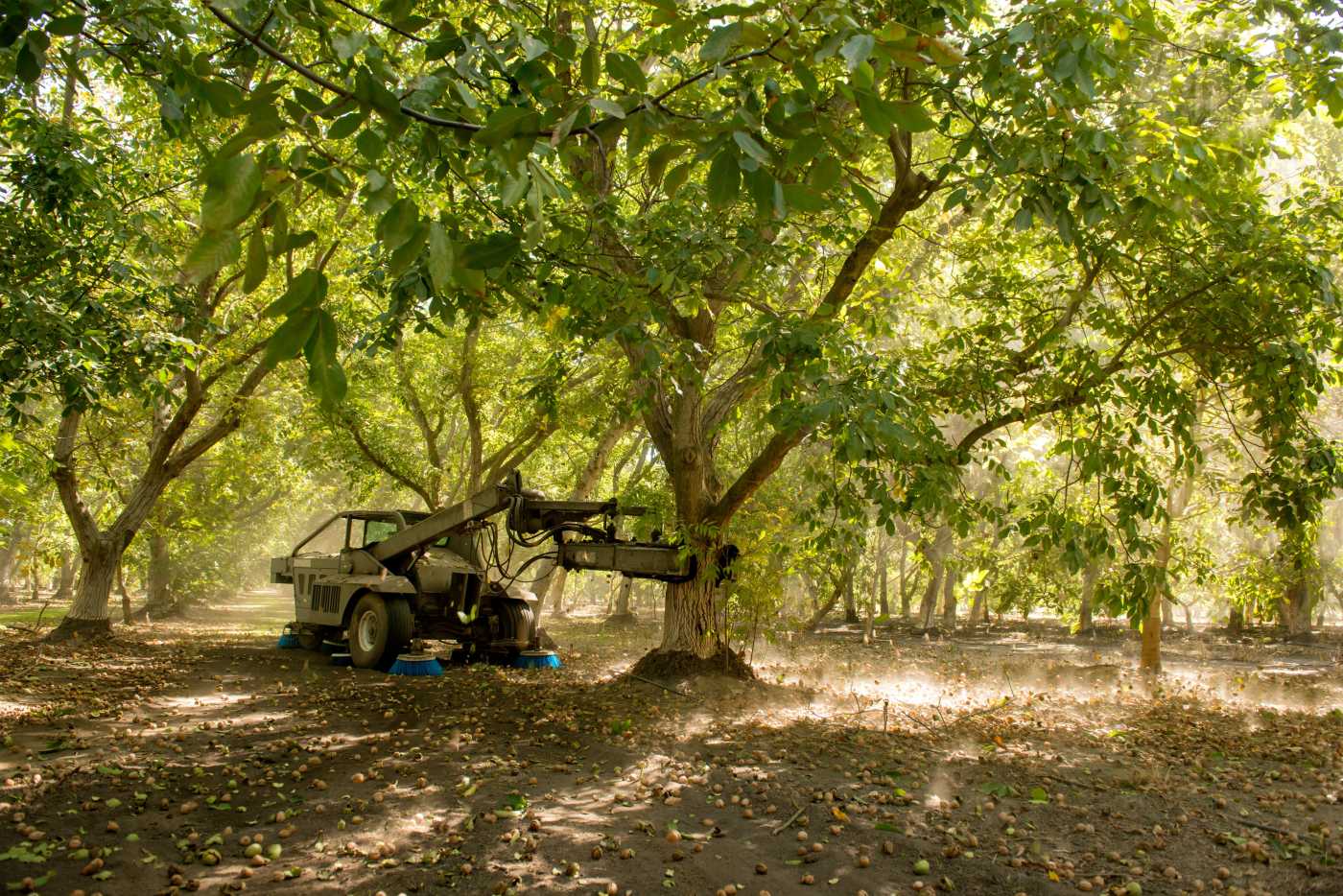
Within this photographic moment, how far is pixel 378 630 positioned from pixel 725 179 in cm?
1118

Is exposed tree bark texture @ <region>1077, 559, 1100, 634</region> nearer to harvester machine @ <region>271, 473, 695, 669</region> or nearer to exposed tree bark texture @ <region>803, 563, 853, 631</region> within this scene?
exposed tree bark texture @ <region>803, 563, 853, 631</region>

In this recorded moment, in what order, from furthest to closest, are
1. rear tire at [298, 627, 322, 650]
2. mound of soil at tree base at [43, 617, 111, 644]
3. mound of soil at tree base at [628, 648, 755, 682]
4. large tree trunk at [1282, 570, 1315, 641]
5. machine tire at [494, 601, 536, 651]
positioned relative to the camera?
large tree trunk at [1282, 570, 1315, 641], rear tire at [298, 627, 322, 650], mound of soil at tree base at [43, 617, 111, 644], machine tire at [494, 601, 536, 651], mound of soil at tree base at [628, 648, 755, 682]

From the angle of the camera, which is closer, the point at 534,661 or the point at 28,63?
the point at 28,63

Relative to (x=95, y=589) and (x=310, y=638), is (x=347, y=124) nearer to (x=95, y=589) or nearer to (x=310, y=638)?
(x=310, y=638)

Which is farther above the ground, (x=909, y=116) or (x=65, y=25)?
(x=65, y=25)

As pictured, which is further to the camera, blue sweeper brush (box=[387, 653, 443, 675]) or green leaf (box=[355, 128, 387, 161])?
blue sweeper brush (box=[387, 653, 443, 675])

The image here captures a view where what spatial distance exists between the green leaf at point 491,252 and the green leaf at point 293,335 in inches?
20.4

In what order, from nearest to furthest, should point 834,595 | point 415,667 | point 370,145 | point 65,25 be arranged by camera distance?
point 370,145 → point 65,25 → point 415,667 → point 834,595

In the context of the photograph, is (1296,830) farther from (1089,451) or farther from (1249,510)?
(1089,451)

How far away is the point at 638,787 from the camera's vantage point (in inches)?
256

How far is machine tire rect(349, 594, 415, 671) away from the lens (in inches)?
472

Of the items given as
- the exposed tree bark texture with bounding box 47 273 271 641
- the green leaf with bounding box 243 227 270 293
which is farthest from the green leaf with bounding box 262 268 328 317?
the exposed tree bark texture with bounding box 47 273 271 641

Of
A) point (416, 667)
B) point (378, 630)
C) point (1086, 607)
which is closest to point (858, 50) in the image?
point (416, 667)

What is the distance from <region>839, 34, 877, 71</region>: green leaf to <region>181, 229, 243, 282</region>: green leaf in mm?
1362
